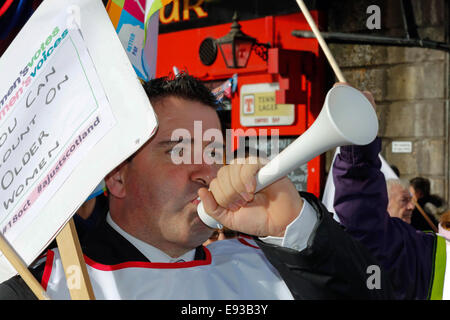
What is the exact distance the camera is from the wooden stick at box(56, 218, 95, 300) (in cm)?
135

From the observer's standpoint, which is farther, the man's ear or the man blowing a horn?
the man's ear

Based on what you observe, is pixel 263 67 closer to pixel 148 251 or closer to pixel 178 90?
pixel 178 90

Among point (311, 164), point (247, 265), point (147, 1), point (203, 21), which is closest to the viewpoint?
point (247, 265)

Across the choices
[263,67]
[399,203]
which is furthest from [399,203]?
[263,67]

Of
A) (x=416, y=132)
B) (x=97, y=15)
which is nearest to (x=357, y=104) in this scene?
(x=97, y=15)

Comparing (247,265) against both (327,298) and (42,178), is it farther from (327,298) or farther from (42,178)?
(42,178)

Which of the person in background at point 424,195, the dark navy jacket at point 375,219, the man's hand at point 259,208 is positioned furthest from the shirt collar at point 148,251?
the person in background at point 424,195

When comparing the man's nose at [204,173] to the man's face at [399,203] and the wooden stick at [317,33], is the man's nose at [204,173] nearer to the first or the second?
the wooden stick at [317,33]

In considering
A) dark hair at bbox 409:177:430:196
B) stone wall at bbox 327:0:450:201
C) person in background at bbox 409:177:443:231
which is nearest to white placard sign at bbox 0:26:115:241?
person in background at bbox 409:177:443:231

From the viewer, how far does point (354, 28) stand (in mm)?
7758

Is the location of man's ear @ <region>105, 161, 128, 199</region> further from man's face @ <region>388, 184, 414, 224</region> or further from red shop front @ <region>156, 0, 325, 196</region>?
red shop front @ <region>156, 0, 325, 196</region>

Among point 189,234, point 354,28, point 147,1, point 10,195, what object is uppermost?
point 354,28

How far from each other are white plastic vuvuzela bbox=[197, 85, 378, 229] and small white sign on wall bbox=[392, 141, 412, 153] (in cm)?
647
